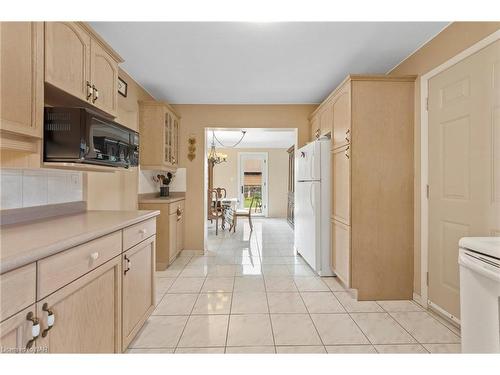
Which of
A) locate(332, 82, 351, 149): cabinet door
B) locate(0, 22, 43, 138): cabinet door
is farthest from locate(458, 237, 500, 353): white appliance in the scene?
locate(0, 22, 43, 138): cabinet door

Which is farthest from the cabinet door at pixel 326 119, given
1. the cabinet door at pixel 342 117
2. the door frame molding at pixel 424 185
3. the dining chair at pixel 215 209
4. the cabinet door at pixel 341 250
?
the dining chair at pixel 215 209

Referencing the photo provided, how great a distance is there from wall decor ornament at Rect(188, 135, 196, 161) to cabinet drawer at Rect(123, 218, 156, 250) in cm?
207

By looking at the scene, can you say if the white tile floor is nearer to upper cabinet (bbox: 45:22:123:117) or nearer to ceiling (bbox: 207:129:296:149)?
upper cabinet (bbox: 45:22:123:117)

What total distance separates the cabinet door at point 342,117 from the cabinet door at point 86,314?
2.28m

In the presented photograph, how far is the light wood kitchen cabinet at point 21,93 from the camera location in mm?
1095

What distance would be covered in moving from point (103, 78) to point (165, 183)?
212cm

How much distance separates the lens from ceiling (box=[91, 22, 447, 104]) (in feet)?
6.72

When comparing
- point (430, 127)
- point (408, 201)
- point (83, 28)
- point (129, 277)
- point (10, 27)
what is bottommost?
point (129, 277)

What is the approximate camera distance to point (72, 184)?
194 cm

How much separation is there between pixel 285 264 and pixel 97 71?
119 inches

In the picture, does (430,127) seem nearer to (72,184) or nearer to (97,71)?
(97,71)

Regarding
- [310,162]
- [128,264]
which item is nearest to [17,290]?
[128,264]
